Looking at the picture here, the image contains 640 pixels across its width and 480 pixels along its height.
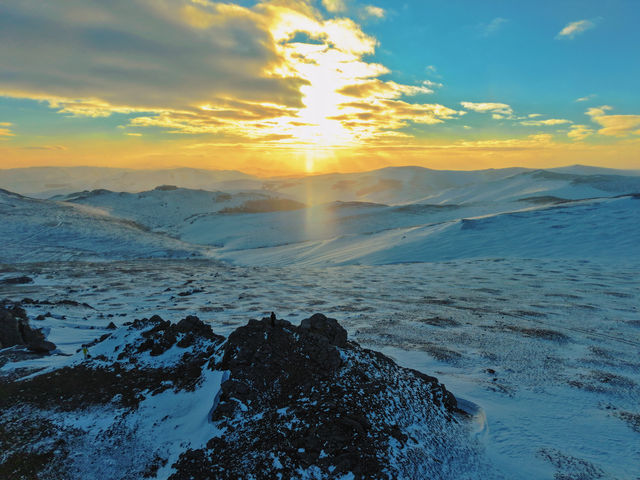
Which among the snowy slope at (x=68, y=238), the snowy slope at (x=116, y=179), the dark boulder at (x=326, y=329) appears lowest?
the snowy slope at (x=68, y=238)

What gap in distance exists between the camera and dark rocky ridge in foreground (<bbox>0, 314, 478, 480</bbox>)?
8.16ft

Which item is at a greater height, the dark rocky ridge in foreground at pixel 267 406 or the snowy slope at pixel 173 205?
the dark rocky ridge in foreground at pixel 267 406

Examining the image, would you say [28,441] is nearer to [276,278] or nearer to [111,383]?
[111,383]

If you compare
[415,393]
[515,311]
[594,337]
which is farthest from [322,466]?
[515,311]

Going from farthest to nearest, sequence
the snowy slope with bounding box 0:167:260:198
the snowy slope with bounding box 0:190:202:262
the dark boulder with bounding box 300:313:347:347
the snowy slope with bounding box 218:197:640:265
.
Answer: the snowy slope with bounding box 0:167:260:198, the snowy slope with bounding box 0:190:202:262, the snowy slope with bounding box 218:197:640:265, the dark boulder with bounding box 300:313:347:347

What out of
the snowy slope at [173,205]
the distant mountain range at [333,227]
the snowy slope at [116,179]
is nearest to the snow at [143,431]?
the distant mountain range at [333,227]

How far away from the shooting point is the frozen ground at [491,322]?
3045mm

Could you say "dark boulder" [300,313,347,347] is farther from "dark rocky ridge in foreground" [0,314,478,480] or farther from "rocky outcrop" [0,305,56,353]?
"rocky outcrop" [0,305,56,353]

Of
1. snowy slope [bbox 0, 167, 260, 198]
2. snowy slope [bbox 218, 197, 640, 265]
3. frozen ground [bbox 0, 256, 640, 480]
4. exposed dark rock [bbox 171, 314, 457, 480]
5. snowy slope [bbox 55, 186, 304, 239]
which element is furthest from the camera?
snowy slope [bbox 0, 167, 260, 198]

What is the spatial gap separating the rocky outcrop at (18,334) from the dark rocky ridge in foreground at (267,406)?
1246 mm

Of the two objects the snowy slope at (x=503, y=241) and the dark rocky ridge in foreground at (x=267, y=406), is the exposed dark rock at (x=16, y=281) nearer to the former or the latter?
the snowy slope at (x=503, y=241)

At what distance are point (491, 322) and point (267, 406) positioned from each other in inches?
198

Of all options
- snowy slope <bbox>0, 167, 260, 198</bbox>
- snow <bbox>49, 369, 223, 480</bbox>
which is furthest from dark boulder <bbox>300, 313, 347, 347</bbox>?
snowy slope <bbox>0, 167, 260, 198</bbox>

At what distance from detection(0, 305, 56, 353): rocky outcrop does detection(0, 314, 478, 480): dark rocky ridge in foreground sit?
125 cm
